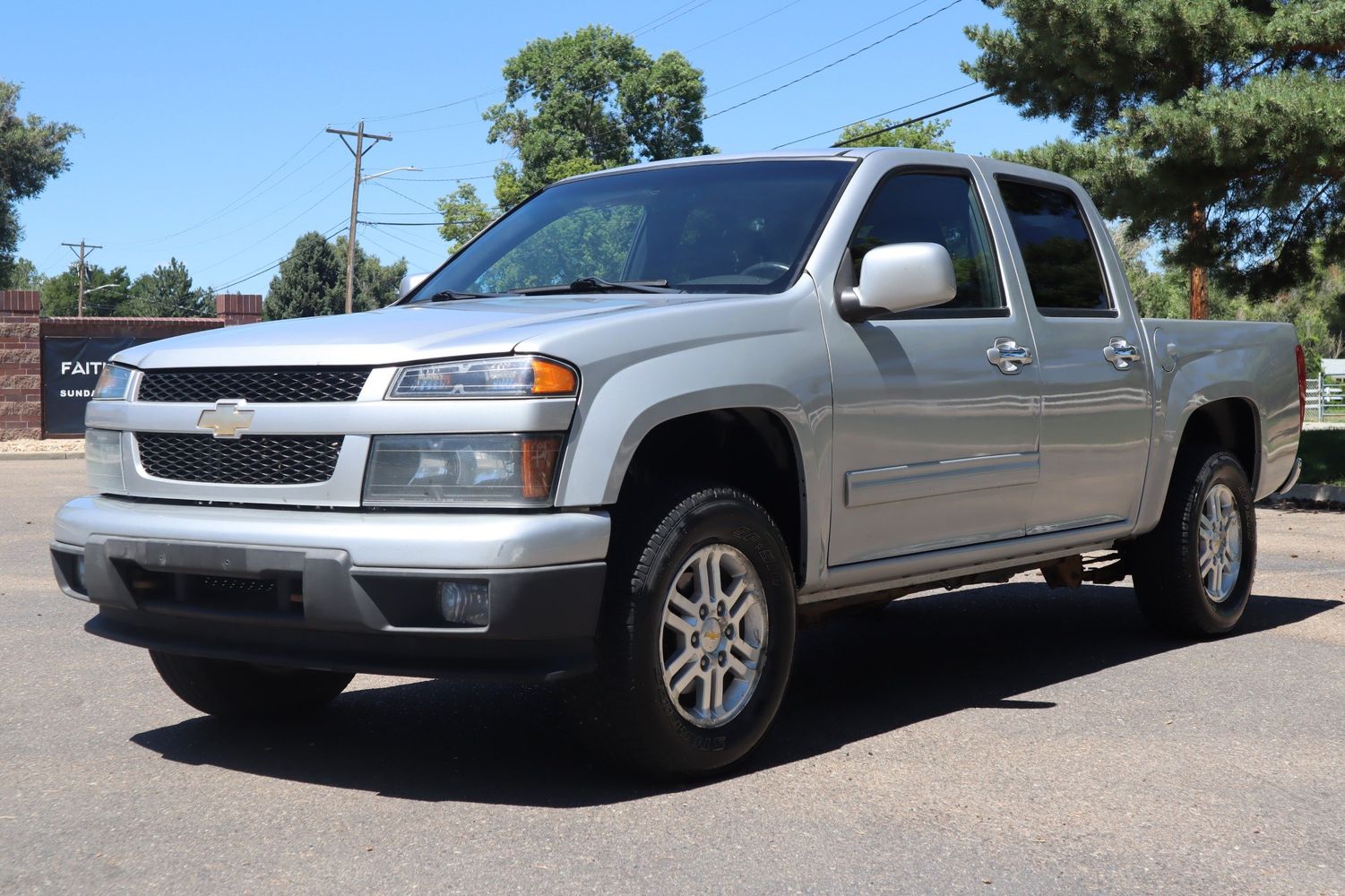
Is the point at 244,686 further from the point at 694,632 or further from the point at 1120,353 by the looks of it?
the point at 1120,353

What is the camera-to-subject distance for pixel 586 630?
416cm

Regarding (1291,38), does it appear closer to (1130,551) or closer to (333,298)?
(1130,551)

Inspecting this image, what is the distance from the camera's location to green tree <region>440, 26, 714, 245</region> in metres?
72.5

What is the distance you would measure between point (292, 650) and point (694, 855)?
1.25 metres

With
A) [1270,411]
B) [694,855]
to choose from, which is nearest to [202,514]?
A: [694,855]

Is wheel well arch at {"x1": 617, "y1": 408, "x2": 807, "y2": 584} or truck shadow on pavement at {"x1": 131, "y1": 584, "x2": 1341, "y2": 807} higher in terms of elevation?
wheel well arch at {"x1": 617, "y1": 408, "x2": 807, "y2": 584}

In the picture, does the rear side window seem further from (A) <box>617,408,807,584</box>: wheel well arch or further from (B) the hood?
(B) the hood

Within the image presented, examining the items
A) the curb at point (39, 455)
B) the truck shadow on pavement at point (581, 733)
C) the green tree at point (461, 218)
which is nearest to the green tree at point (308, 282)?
the green tree at point (461, 218)

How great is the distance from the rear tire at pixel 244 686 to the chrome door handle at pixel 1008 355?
2548mm

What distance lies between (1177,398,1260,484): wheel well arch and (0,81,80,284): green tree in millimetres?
59465

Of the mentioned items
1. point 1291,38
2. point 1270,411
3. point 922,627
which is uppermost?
point 1291,38

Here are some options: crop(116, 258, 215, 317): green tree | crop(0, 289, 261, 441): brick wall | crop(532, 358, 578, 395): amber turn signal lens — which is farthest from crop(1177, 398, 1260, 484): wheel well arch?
crop(116, 258, 215, 317): green tree

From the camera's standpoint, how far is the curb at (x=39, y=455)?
26266 millimetres

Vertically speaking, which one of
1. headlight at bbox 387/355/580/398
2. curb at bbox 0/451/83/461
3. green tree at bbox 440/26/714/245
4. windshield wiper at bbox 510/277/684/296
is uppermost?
green tree at bbox 440/26/714/245
